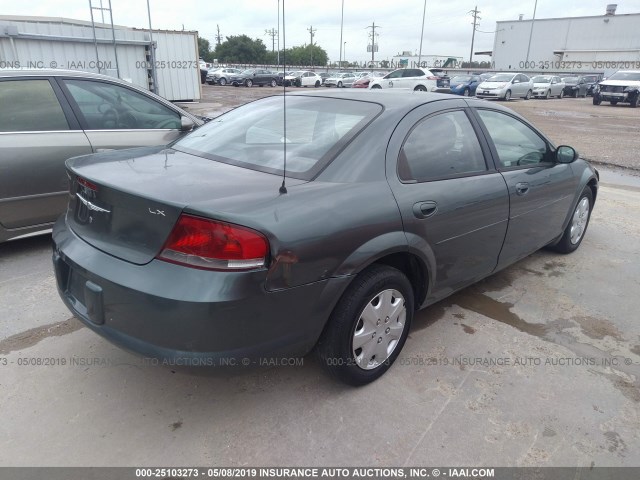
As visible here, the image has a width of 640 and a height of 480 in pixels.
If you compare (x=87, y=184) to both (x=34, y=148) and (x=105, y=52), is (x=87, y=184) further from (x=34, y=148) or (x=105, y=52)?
(x=105, y=52)

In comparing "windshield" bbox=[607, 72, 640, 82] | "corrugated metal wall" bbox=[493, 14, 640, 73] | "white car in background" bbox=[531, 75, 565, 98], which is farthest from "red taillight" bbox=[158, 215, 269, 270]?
"corrugated metal wall" bbox=[493, 14, 640, 73]

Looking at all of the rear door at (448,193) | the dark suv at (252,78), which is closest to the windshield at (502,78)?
the dark suv at (252,78)

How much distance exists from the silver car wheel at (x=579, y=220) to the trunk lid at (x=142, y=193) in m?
3.23

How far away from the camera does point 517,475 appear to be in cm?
204

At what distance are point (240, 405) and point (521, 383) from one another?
1.54 meters

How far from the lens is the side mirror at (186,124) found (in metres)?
4.45

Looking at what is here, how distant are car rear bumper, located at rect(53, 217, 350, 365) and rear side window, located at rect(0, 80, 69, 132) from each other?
226 cm

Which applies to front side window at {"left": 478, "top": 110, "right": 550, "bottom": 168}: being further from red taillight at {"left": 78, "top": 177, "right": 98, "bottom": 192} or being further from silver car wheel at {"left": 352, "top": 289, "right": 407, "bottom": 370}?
red taillight at {"left": 78, "top": 177, "right": 98, "bottom": 192}

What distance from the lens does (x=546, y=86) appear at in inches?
1137

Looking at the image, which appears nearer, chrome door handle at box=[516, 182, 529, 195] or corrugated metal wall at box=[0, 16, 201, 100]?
chrome door handle at box=[516, 182, 529, 195]

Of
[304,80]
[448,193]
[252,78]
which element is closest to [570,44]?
[304,80]

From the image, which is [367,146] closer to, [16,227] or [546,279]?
[546,279]

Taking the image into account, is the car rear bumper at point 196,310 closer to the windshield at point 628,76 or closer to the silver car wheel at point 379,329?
the silver car wheel at point 379,329

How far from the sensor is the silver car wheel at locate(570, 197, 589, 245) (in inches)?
172
